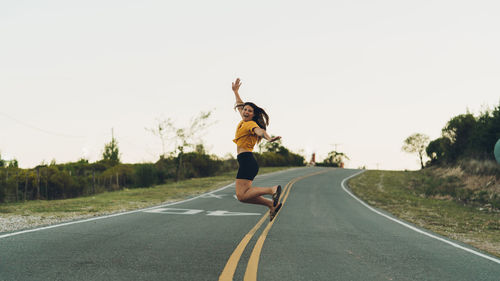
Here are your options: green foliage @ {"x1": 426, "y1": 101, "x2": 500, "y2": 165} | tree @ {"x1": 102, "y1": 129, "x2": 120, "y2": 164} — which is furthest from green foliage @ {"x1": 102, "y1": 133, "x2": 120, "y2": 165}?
green foliage @ {"x1": 426, "y1": 101, "x2": 500, "y2": 165}

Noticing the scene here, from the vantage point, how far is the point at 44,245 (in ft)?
19.4

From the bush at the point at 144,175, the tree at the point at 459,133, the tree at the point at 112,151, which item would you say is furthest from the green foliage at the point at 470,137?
the tree at the point at 112,151

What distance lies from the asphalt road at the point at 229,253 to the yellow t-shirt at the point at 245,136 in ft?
5.50

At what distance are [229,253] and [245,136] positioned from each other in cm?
182

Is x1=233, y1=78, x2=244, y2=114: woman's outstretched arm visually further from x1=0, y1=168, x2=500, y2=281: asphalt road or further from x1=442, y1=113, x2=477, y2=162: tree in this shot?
x1=442, y1=113, x2=477, y2=162: tree

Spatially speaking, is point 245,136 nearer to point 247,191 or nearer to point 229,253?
point 247,191

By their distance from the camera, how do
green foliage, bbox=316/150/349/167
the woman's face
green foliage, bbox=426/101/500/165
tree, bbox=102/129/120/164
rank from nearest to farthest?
the woman's face
green foliage, bbox=426/101/500/165
tree, bbox=102/129/120/164
green foliage, bbox=316/150/349/167

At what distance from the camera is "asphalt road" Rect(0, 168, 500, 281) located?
4672mm

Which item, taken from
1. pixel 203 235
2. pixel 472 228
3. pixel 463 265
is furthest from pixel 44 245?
pixel 472 228

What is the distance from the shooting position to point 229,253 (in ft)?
19.1

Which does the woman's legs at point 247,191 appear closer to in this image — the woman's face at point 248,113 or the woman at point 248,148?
the woman at point 248,148

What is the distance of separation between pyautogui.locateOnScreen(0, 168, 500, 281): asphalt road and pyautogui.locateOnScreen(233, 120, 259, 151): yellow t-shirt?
5.50 ft

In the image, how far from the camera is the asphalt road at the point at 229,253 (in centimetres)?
467

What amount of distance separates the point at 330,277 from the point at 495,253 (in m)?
4.36
